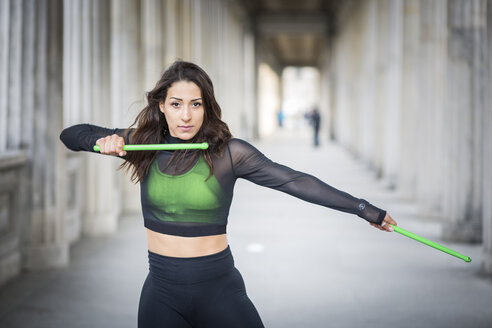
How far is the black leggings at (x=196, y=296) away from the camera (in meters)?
2.75

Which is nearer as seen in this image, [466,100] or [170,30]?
[466,100]

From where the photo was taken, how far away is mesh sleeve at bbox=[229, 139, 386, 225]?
282cm

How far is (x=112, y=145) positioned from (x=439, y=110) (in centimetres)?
947

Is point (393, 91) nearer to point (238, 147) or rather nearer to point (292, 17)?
point (238, 147)

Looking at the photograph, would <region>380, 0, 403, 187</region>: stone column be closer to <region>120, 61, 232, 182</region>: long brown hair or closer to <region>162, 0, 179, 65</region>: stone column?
<region>162, 0, 179, 65</region>: stone column

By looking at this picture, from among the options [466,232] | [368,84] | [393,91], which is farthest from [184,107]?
[368,84]

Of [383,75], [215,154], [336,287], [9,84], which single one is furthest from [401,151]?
[215,154]

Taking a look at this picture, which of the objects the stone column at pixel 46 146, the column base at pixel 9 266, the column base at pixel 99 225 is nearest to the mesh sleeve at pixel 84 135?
the column base at pixel 9 266

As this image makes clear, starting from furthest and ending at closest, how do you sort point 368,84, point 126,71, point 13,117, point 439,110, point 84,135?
1. point 368,84
2. point 126,71
3. point 439,110
4. point 13,117
5. point 84,135

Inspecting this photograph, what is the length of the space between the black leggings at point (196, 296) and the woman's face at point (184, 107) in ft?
1.62

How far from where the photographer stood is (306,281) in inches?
292

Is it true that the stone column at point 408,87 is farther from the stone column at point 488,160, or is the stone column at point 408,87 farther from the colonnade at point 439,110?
the stone column at point 488,160

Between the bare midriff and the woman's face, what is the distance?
40 centimetres

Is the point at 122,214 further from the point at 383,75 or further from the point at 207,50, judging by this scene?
the point at 207,50
